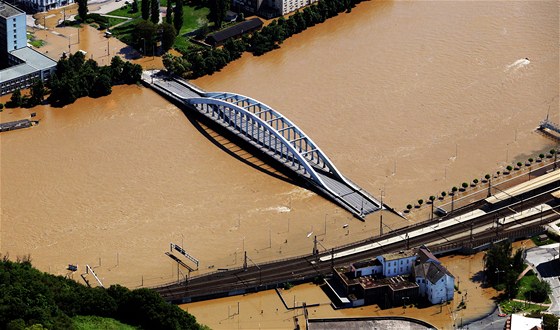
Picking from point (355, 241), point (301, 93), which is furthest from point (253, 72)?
point (355, 241)

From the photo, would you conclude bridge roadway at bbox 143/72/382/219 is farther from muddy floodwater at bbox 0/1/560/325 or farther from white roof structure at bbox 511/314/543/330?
white roof structure at bbox 511/314/543/330

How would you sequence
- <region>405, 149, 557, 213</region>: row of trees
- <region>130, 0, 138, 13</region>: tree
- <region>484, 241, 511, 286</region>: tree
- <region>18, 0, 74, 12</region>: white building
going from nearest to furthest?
<region>484, 241, 511, 286</region>: tree → <region>405, 149, 557, 213</region>: row of trees → <region>18, 0, 74, 12</region>: white building → <region>130, 0, 138, 13</region>: tree

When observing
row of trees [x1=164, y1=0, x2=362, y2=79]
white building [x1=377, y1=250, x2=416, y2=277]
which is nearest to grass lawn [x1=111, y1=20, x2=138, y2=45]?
row of trees [x1=164, y1=0, x2=362, y2=79]

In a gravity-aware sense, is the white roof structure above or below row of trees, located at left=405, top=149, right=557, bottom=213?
above

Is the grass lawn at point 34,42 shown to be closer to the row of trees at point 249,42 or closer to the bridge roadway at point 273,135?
the bridge roadway at point 273,135

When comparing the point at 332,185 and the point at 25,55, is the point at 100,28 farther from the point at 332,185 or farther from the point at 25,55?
the point at 332,185

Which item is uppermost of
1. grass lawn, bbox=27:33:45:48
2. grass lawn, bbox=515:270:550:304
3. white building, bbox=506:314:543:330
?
white building, bbox=506:314:543:330
